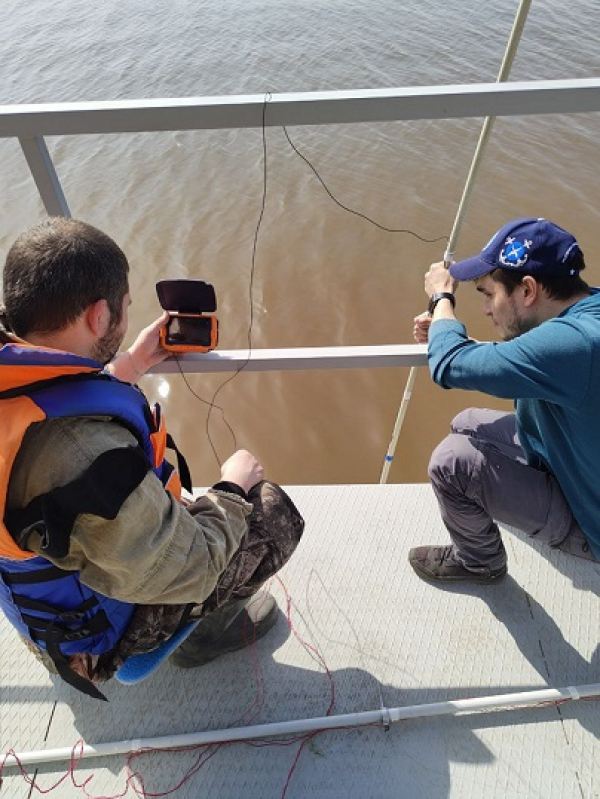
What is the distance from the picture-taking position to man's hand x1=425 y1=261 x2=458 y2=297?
6.48 ft

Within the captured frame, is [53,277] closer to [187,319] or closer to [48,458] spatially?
[48,458]

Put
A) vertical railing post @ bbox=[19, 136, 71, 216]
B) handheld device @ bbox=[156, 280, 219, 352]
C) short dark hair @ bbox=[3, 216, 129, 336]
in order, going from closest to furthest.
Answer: short dark hair @ bbox=[3, 216, 129, 336]
vertical railing post @ bbox=[19, 136, 71, 216]
handheld device @ bbox=[156, 280, 219, 352]

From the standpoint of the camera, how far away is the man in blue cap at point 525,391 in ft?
4.99

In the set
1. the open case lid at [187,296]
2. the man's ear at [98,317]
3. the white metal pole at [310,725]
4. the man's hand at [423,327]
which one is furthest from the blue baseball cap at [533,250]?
the white metal pole at [310,725]

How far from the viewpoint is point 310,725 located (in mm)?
1714

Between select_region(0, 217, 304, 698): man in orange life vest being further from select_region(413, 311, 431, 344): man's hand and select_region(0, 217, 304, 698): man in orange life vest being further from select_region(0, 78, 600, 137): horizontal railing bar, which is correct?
select_region(413, 311, 431, 344): man's hand

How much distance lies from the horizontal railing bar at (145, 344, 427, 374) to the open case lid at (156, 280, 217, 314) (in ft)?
0.47

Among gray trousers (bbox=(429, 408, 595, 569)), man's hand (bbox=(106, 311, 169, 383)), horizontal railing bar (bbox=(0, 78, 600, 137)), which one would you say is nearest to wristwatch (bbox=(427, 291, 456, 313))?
gray trousers (bbox=(429, 408, 595, 569))

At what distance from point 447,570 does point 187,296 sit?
126 cm

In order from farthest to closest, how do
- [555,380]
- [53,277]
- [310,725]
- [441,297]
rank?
[441,297] → [310,725] → [555,380] → [53,277]

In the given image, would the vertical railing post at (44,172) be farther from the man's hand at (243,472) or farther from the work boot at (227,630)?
the work boot at (227,630)

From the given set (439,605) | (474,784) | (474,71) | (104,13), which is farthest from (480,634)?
(104,13)

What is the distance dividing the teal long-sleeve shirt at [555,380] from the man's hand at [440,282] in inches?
7.3

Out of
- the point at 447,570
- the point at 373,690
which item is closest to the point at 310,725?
the point at 373,690
